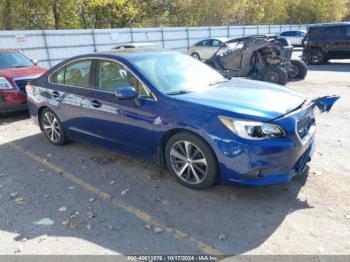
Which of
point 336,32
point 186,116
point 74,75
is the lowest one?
point 336,32

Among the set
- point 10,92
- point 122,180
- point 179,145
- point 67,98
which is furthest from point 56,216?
point 10,92

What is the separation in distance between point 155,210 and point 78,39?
14.9 meters

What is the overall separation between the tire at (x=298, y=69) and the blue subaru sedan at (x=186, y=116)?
8.79 meters

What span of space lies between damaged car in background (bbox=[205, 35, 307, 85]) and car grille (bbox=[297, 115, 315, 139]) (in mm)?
7042

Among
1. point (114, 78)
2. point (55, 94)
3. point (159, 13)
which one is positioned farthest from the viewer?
point (159, 13)

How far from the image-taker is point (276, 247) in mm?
3125

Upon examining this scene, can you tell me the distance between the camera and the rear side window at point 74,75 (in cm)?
523

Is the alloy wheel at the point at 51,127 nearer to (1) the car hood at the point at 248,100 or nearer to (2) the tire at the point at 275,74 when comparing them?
(1) the car hood at the point at 248,100

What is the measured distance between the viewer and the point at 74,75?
5480 millimetres

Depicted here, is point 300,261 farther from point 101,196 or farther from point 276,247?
point 101,196

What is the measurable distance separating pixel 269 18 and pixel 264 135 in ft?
136

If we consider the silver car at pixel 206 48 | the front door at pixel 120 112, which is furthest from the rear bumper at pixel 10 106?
the silver car at pixel 206 48

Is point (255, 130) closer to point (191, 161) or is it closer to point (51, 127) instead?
point (191, 161)

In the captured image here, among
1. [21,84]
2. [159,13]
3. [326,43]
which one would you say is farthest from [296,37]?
[21,84]
